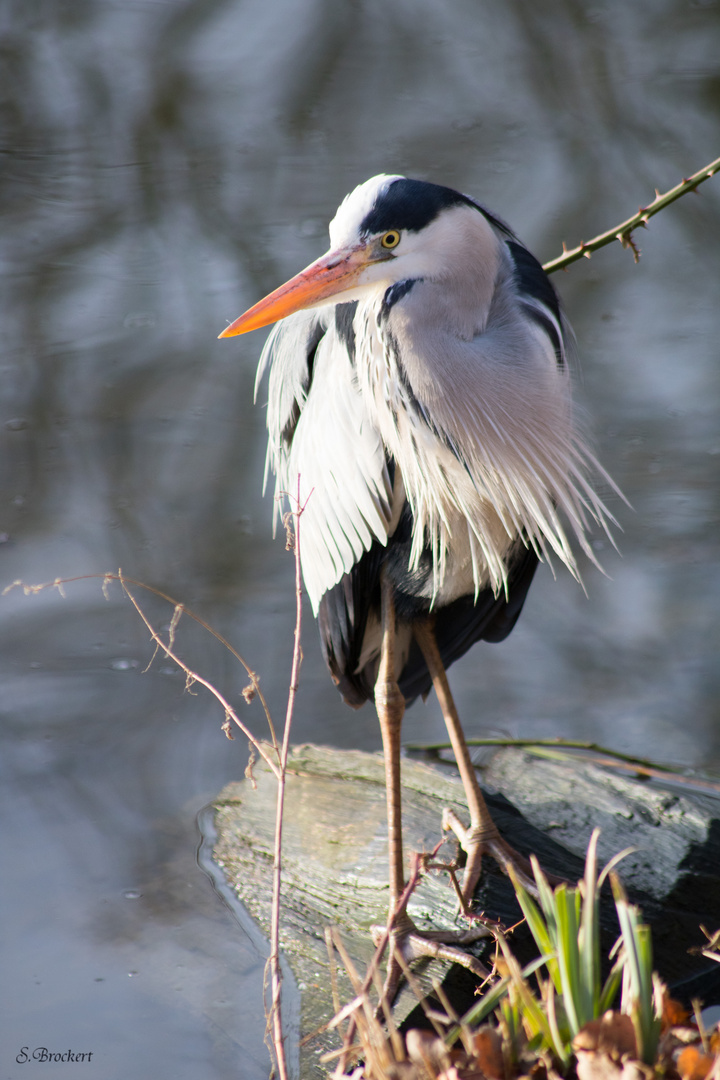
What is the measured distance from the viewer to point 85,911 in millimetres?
2229

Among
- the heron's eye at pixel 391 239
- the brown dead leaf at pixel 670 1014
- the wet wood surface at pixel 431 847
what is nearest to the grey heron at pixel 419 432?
the heron's eye at pixel 391 239

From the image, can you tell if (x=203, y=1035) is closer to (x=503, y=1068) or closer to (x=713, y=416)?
(x=503, y=1068)

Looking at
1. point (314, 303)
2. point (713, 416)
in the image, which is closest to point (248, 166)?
point (713, 416)

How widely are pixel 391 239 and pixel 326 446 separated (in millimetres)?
406

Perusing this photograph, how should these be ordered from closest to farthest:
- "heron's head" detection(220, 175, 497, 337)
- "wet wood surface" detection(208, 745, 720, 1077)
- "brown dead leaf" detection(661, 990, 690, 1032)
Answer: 1. "brown dead leaf" detection(661, 990, 690, 1032)
2. "heron's head" detection(220, 175, 497, 337)
3. "wet wood surface" detection(208, 745, 720, 1077)

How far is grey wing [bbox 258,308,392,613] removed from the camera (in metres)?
1.83

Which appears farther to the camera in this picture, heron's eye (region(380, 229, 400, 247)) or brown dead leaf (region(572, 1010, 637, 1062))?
heron's eye (region(380, 229, 400, 247))

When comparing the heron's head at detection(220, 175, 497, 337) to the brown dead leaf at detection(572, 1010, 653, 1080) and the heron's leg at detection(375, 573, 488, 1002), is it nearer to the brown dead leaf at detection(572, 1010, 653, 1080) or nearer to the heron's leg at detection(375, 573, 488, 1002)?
the heron's leg at detection(375, 573, 488, 1002)

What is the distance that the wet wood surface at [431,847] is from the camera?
194 cm

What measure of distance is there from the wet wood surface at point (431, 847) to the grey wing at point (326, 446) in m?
0.48

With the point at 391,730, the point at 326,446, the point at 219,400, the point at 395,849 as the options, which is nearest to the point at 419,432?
the point at 326,446
